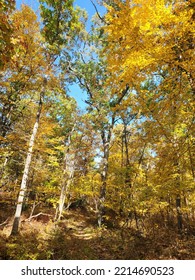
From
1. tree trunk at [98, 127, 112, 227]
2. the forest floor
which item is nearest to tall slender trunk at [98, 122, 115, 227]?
tree trunk at [98, 127, 112, 227]

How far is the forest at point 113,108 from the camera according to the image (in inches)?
154

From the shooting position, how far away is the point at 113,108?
5.22 metres

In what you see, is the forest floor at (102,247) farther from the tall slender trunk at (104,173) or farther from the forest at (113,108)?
the tall slender trunk at (104,173)

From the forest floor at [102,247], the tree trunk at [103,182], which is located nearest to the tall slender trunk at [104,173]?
the tree trunk at [103,182]

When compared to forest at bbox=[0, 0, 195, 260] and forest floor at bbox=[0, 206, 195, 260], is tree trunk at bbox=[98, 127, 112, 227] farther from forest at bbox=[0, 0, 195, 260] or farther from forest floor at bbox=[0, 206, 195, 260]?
forest floor at bbox=[0, 206, 195, 260]

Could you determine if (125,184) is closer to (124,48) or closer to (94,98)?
(124,48)

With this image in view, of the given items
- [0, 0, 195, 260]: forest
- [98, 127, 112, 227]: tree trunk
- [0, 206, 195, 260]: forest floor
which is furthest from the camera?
[98, 127, 112, 227]: tree trunk

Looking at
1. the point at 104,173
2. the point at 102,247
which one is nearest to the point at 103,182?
the point at 104,173

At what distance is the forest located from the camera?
3.90m

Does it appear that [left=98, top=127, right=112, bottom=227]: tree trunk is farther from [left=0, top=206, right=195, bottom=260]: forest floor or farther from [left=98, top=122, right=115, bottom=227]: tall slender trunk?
[left=0, top=206, right=195, bottom=260]: forest floor

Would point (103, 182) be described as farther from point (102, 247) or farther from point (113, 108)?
point (113, 108)

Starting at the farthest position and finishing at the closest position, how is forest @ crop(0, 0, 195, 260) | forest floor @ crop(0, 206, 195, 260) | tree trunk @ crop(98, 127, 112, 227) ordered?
tree trunk @ crop(98, 127, 112, 227) → forest floor @ crop(0, 206, 195, 260) → forest @ crop(0, 0, 195, 260)

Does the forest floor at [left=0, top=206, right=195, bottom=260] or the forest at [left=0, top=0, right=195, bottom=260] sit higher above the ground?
the forest at [left=0, top=0, right=195, bottom=260]

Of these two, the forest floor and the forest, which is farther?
the forest floor
